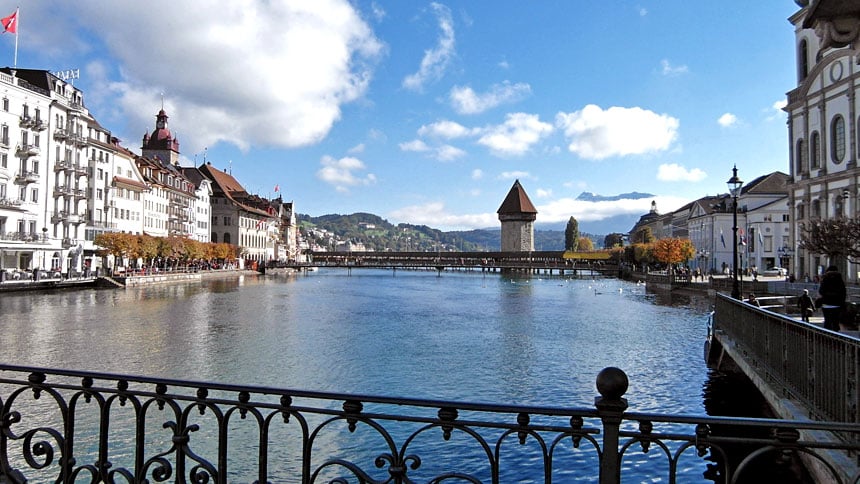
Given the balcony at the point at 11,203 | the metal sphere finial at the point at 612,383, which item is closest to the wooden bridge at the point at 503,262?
the balcony at the point at 11,203

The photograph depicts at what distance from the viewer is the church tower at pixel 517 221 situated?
147 metres

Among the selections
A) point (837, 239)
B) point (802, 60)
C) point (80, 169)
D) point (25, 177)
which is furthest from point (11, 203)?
point (802, 60)

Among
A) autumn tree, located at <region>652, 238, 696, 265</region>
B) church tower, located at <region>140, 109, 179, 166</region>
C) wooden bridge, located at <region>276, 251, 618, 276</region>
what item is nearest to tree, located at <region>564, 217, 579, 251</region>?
wooden bridge, located at <region>276, 251, 618, 276</region>

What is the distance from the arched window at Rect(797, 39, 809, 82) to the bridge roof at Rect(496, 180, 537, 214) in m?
97.8

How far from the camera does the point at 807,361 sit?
8.56 m

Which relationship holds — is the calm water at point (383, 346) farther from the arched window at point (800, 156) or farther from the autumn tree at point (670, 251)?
the autumn tree at point (670, 251)

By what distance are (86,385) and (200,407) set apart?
0.88 m

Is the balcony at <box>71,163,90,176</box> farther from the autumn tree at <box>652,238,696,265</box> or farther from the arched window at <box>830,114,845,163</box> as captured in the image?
the autumn tree at <box>652,238,696,265</box>

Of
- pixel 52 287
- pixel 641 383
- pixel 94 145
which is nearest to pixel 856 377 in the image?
pixel 641 383

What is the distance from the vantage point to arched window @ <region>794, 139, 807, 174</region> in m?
48.2

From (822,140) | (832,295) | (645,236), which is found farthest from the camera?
(645,236)

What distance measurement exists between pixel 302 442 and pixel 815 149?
1977 inches

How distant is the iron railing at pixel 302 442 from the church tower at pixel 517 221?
5256 inches

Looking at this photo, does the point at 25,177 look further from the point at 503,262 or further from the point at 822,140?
the point at 503,262
